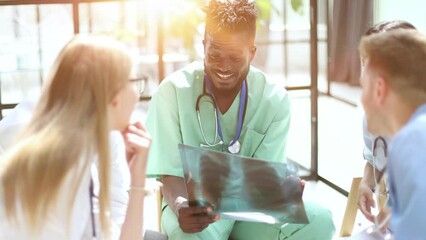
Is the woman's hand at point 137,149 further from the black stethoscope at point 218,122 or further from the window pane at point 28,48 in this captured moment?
the window pane at point 28,48

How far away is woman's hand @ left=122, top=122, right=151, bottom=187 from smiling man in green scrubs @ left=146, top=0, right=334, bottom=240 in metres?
0.61

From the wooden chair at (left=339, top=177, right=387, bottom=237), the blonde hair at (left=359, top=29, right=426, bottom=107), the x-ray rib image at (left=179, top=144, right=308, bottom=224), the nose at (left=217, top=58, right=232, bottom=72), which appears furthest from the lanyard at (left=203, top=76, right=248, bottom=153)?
the blonde hair at (left=359, top=29, right=426, bottom=107)

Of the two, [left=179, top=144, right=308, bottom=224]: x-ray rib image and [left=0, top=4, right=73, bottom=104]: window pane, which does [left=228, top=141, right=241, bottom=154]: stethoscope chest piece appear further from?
[left=0, top=4, right=73, bottom=104]: window pane

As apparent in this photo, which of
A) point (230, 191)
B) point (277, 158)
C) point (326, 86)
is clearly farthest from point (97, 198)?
point (326, 86)

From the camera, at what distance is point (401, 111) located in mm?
1782

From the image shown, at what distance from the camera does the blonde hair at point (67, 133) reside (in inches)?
70.6

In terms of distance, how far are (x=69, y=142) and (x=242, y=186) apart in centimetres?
81

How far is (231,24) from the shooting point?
2.67m

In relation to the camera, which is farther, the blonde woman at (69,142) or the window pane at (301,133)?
the window pane at (301,133)

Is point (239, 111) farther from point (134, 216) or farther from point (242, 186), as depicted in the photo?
point (134, 216)

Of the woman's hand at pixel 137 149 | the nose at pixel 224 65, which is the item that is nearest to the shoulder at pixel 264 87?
the nose at pixel 224 65

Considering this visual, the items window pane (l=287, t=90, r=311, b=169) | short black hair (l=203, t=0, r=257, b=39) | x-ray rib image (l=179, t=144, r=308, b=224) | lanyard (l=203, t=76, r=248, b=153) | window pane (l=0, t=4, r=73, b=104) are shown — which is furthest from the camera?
window pane (l=287, t=90, r=311, b=169)

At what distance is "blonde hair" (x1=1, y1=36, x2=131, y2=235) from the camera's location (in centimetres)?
179

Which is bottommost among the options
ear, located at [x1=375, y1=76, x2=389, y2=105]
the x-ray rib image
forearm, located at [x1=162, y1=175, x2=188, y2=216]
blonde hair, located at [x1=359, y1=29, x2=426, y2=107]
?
forearm, located at [x1=162, y1=175, x2=188, y2=216]
